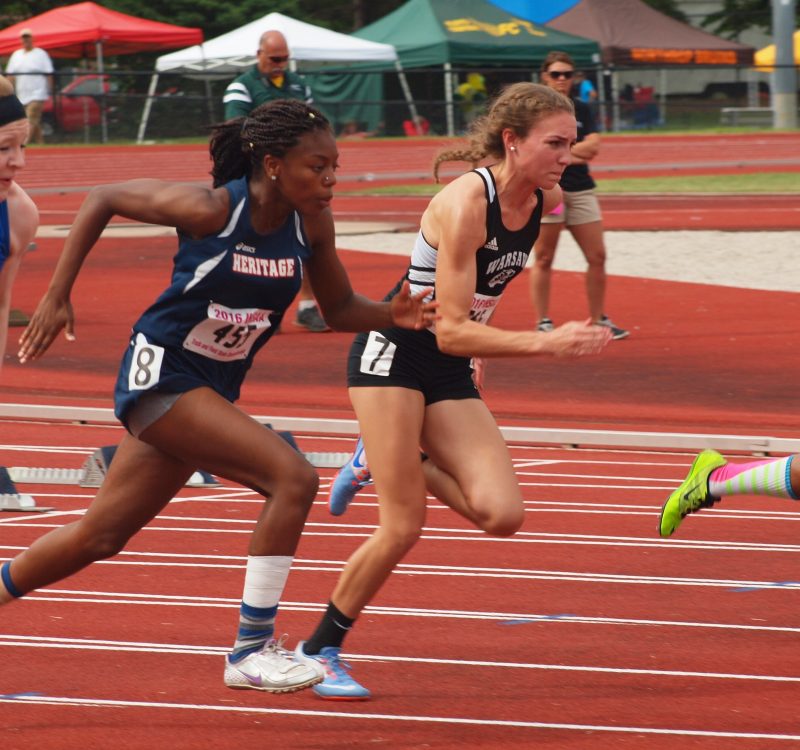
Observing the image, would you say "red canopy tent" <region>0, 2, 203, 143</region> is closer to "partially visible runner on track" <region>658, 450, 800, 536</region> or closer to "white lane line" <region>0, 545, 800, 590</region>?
"white lane line" <region>0, 545, 800, 590</region>

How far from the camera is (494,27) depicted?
144 ft

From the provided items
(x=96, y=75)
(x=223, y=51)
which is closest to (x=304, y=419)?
(x=96, y=75)

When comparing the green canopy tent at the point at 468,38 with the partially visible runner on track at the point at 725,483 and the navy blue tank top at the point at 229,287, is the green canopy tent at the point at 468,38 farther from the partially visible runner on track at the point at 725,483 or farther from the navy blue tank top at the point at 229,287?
the navy blue tank top at the point at 229,287

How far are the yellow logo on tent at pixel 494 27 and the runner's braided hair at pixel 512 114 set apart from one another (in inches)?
1505

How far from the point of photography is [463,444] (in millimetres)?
5324

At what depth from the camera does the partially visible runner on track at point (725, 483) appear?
19.3 ft

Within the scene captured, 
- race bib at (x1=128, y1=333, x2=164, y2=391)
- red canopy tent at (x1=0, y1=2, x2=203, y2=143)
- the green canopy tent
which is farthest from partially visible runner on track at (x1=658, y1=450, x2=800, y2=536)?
red canopy tent at (x1=0, y1=2, x2=203, y2=143)

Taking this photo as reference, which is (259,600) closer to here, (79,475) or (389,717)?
(389,717)

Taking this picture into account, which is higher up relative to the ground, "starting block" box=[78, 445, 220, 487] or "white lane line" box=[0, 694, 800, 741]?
"white lane line" box=[0, 694, 800, 741]

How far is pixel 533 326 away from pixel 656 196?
13.9m

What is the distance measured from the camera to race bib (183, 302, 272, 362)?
474cm

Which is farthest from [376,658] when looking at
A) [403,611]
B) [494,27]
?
[494,27]

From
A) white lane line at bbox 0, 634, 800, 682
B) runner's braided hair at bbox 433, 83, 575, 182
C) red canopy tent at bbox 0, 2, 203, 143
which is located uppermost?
runner's braided hair at bbox 433, 83, 575, 182

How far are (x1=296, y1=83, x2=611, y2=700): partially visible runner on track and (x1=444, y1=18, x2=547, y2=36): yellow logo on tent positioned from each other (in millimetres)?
38426
